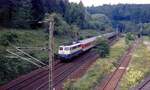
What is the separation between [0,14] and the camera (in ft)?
187

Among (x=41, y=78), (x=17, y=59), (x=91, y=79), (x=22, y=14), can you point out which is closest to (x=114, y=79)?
(x=91, y=79)

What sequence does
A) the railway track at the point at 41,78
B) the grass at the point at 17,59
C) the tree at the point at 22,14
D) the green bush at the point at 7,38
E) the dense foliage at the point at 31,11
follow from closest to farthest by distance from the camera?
the railway track at the point at 41,78 < the grass at the point at 17,59 < the green bush at the point at 7,38 < the dense foliage at the point at 31,11 < the tree at the point at 22,14

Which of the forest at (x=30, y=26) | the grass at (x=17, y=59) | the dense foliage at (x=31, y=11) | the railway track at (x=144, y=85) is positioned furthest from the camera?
the dense foliage at (x=31, y=11)

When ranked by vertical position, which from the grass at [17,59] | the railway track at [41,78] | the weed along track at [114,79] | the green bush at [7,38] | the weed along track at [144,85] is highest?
the green bush at [7,38]

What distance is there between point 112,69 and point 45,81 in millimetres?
12168

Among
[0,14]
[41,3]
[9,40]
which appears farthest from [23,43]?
[41,3]

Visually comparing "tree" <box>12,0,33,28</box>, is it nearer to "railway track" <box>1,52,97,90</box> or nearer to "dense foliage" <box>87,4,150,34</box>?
"railway track" <box>1,52,97,90</box>

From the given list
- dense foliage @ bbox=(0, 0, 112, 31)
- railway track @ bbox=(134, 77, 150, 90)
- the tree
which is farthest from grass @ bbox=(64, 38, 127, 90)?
the tree

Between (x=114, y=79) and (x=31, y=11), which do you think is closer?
(x=114, y=79)

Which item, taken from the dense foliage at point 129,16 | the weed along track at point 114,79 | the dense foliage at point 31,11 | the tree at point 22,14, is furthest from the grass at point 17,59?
the dense foliage at point 129,16

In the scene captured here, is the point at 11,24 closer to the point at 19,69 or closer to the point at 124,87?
the point at 19,69

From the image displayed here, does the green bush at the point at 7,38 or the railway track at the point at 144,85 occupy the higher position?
the green bush at the point at 7,38

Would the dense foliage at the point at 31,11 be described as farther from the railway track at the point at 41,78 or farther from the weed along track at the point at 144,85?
the weed along track at the point at 144,85

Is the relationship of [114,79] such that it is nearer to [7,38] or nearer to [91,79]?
[91,79]
